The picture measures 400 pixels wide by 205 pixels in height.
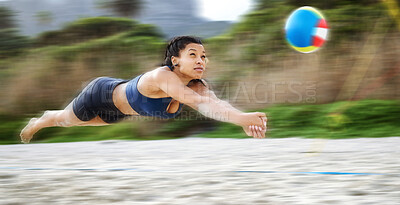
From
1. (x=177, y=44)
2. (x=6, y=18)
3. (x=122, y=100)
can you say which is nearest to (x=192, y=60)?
(x=177, y=44)

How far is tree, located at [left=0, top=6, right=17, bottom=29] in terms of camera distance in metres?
13.6

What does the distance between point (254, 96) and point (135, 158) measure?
3659 mm

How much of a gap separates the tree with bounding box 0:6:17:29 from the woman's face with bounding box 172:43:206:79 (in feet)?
41.3

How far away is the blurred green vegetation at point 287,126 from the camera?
7789 mm

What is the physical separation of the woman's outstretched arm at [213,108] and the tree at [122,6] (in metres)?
11.5

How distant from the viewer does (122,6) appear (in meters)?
13.8

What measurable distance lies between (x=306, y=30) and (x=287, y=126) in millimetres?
5007

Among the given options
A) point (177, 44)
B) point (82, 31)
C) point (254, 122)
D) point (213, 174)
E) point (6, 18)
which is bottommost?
point (213, 174)

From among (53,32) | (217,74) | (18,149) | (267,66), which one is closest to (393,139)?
(267,66)

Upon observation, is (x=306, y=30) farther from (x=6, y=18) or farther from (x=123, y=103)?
(x=6, y=18)

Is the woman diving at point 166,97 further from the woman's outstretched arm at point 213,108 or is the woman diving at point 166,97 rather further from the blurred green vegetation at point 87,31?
the blurred green vegetation at point 87,31

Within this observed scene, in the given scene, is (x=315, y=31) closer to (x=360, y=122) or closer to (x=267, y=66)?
(x=360, y=122)

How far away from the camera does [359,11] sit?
9.36 m

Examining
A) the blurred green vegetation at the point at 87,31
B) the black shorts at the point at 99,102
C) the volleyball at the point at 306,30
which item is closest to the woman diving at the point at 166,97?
the black shorts at the point at 99,102
